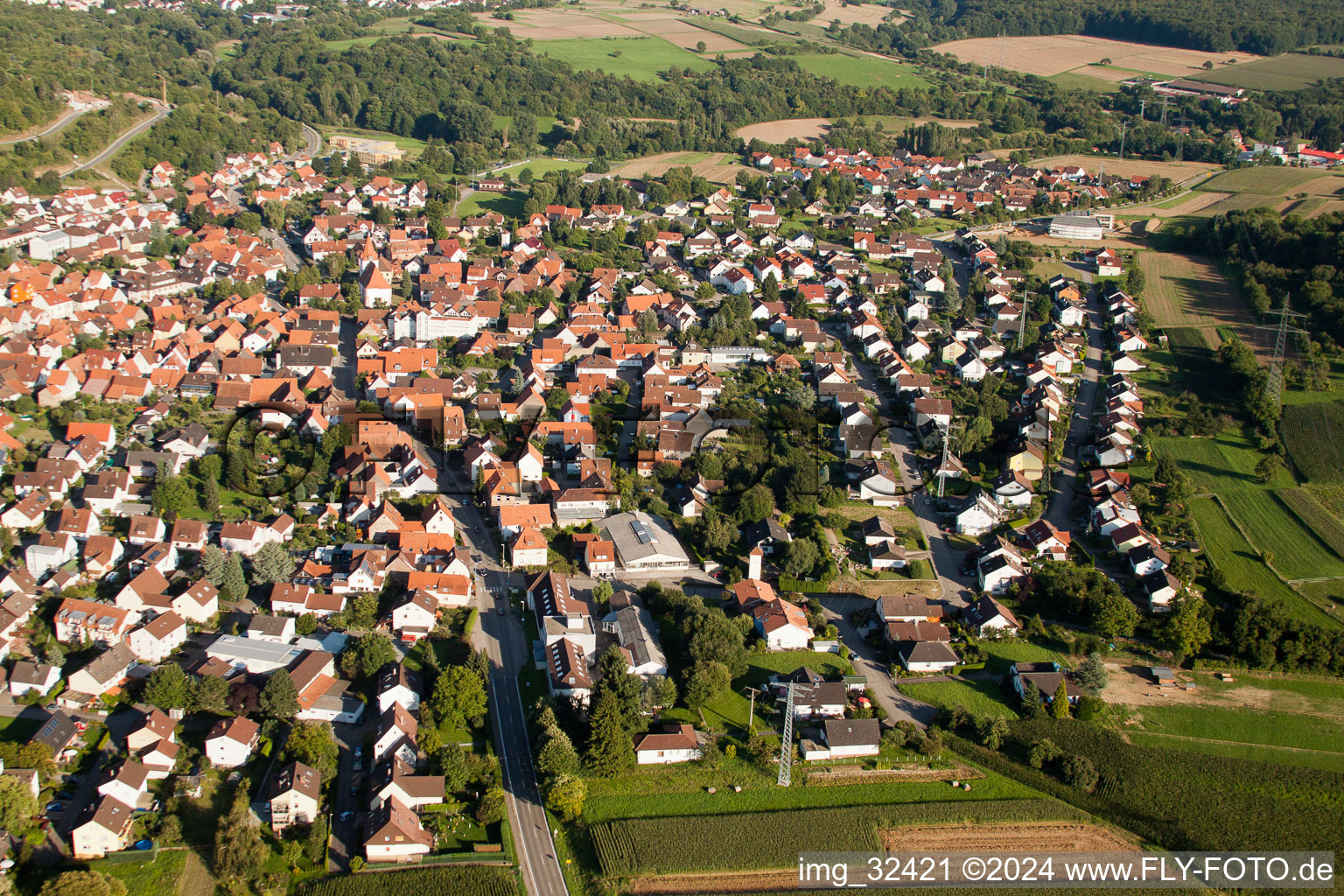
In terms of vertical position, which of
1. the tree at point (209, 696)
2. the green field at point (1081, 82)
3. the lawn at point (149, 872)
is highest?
the green field at point (1081, 82)

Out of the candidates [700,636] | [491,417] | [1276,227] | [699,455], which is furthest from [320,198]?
[1276,227]

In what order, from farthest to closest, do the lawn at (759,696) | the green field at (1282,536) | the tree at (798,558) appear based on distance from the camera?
the green field at (1282,536), the tree at (798,558), the lawn at (759,696)

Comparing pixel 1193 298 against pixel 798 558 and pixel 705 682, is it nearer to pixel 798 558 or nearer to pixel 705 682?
pixel 798 558

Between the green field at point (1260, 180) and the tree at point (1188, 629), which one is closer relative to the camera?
the tree at point (1188, 629)

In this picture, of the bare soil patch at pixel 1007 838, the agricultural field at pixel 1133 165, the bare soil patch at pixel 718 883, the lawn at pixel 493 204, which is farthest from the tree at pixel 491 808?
the agricultural field at pixel 1133 165

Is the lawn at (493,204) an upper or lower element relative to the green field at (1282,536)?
upper

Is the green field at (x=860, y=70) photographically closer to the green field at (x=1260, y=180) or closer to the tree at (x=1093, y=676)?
the green field at (x=1260, y=180)
